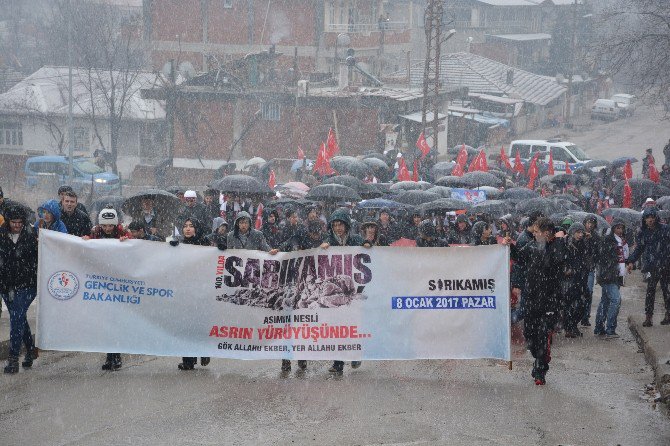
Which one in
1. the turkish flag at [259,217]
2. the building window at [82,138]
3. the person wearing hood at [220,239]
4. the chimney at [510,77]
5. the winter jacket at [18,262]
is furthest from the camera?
the chimney at [510,77]

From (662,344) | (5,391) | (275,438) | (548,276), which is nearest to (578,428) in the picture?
(548,276)

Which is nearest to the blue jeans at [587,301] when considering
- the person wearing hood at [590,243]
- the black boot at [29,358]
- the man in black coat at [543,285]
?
the person wearing hood at [590,243]

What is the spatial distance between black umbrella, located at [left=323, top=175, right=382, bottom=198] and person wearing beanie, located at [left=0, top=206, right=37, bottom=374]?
10.6 meters

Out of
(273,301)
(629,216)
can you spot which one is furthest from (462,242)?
(629,216)

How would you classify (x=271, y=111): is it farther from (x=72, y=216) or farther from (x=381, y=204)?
(x=72, y=216)

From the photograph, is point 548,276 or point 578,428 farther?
point 548,276

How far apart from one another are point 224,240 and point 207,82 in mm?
33927

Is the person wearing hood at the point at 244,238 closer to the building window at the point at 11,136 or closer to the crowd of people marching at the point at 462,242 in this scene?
the crowd of people marching at the point at 462,242

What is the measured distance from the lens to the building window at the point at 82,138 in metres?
46.1

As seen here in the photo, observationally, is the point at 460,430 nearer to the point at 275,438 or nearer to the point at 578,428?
the point at 578,428

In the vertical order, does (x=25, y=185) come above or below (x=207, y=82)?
below

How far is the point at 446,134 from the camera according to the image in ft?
157

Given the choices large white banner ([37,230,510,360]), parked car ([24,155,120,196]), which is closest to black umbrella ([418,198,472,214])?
large white banner ([37,230,510,360])

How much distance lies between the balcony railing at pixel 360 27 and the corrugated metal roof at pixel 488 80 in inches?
145
